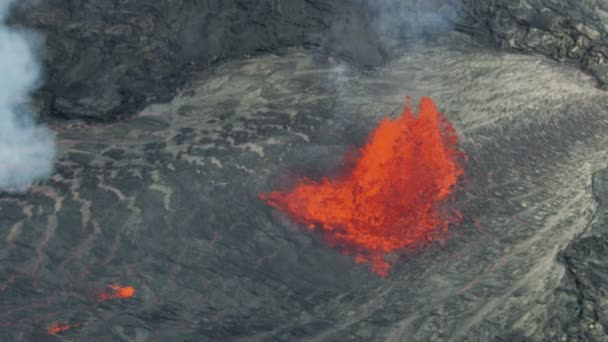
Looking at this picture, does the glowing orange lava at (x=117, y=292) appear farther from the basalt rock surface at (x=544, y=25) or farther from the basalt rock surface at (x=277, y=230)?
the basalt rock surface at (x=544, y=25)

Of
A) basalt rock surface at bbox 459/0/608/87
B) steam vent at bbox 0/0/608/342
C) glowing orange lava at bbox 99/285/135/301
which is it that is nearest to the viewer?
glowing orange lava at bbox 99/285/135/301

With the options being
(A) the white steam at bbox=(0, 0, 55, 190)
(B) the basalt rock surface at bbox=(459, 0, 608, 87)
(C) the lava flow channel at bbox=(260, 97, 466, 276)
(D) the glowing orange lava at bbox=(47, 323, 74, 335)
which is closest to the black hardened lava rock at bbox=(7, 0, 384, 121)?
(A) the white steam at bbox=(0, 0, 55, 190)

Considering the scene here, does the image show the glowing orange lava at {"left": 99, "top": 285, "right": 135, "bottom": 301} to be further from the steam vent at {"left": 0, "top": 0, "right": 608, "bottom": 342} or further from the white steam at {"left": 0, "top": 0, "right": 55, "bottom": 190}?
the white steam at {"left": 0, "top": 0, "right": 55, "bottom": 190}

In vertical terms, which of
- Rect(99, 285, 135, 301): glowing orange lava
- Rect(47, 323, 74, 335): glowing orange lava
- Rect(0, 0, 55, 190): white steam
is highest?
Rect(0, 0, 55, 190): white steam

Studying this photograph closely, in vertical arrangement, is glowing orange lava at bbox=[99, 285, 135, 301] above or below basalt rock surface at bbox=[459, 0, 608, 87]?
below

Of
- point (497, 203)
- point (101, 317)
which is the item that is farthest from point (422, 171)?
point (101, 317)

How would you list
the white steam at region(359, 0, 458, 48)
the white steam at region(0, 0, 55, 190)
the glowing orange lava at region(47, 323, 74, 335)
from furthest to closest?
the white steam at region(359, 0, 458, 48)
the white steam at region(0, 0, 55, 190)
the glowing orange lava at region(47, 323, 74, 335)

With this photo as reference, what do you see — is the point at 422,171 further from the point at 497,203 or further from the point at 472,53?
the point at 472,53

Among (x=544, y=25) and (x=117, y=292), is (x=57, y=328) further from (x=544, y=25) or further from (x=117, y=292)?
(x=544, y=25)
